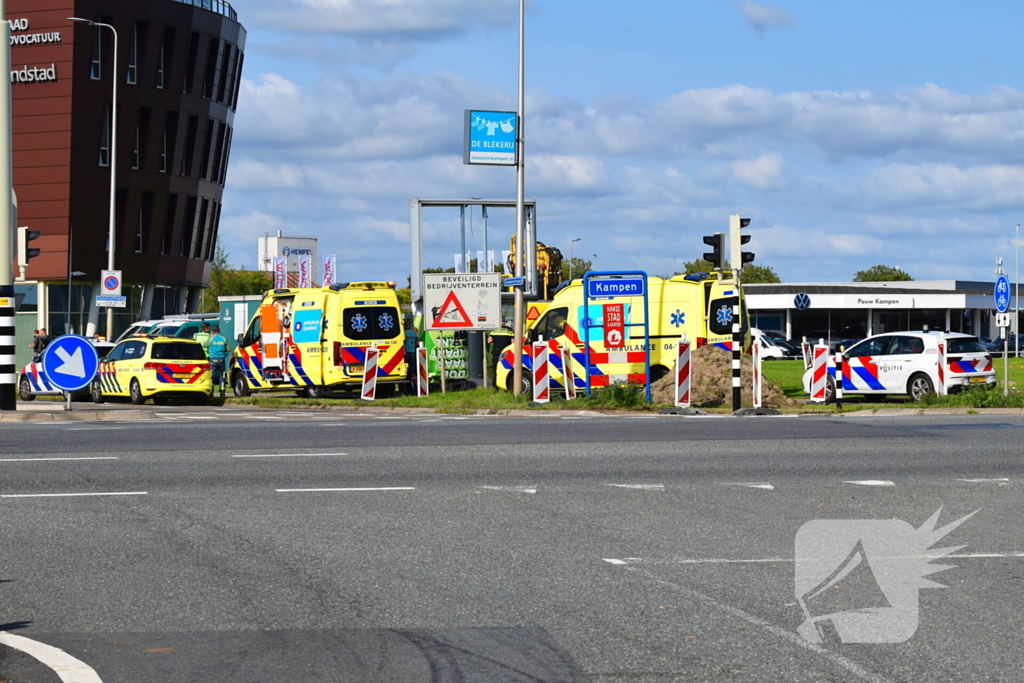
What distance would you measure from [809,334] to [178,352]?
214ft

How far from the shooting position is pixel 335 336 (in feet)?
99.2

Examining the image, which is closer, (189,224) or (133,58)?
(133,58)

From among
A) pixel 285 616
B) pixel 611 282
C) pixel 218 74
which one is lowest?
pixel 285 616

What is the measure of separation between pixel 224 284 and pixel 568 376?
94.7 metres

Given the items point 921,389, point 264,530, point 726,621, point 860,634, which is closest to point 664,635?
point 726,621

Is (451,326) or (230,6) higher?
(230,6)

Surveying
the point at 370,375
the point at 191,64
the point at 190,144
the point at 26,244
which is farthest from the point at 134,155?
the point at 370,375

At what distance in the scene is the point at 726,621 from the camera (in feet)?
21.7

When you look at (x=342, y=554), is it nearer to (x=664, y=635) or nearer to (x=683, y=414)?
(x=664, y=635)

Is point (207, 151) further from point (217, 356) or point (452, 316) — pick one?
point (452, 316)

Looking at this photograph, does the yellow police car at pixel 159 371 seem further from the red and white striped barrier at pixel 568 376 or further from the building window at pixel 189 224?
the building window at pixel 189 224

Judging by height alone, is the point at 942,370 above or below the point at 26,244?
below

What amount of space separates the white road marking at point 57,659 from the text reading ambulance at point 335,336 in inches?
941

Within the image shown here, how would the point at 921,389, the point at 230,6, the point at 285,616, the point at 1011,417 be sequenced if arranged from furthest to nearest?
the point at 230,6, the point at 921,389, the point at 1011,417, the point at 285,616
